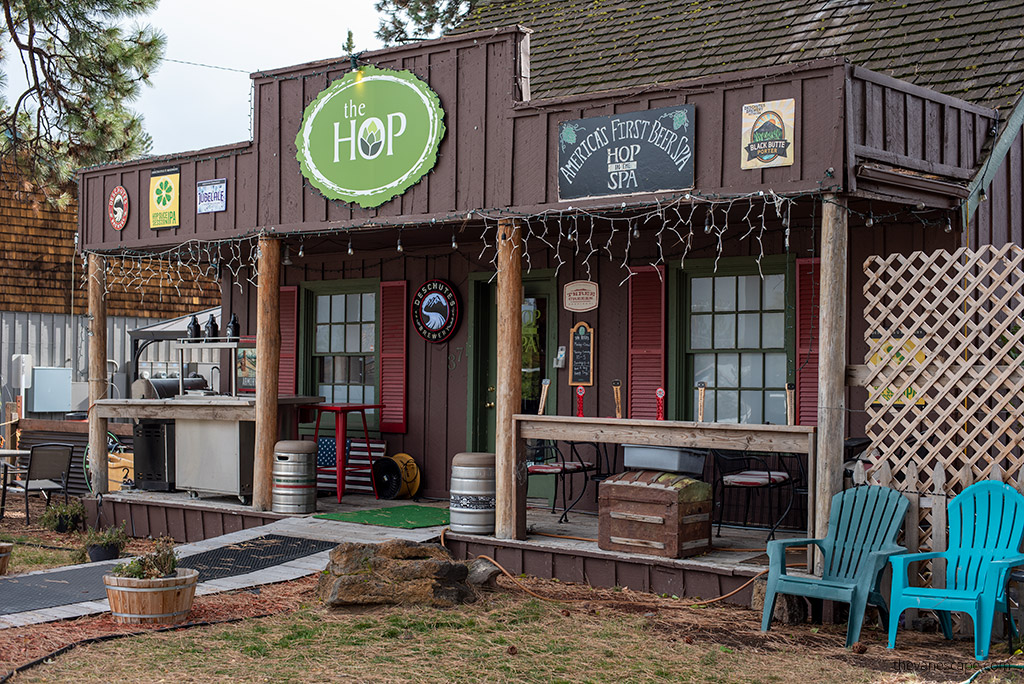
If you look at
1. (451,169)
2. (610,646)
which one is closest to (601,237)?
(451,169)

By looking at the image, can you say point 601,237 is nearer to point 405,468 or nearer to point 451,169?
point 451,169

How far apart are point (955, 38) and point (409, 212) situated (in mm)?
4672

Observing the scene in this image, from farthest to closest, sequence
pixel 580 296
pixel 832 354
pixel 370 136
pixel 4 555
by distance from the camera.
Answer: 1. pixel 580 296
2. pixel 370 136
3. pixel 4 555
4. pixel 832 354

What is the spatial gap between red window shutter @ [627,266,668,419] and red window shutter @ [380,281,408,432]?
2725mm

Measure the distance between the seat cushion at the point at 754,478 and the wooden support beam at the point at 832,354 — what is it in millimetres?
1294

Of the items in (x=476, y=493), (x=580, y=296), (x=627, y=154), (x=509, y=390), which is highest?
(x=627, y=154)

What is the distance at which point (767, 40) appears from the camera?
34.3ft

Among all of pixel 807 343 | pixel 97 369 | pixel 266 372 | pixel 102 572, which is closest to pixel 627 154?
pixel 807 343

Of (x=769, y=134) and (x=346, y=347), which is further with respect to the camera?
(x=346, y=347)

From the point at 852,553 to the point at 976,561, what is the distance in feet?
2.33

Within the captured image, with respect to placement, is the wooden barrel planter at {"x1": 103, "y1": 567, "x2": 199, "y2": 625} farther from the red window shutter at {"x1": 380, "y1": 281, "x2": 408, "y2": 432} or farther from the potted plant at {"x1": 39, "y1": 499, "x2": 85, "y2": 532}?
the red window shutter at {"x1": 380, "y1": 281, "x2": 408, "y2": 432}

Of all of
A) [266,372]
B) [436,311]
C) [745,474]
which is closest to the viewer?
[745,474]

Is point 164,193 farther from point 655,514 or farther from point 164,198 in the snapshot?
point 655,514

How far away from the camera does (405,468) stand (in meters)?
11.6
